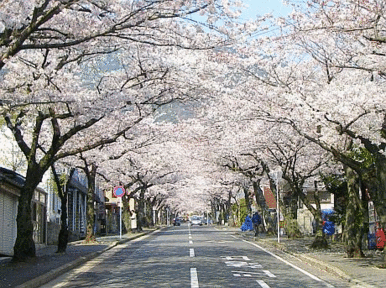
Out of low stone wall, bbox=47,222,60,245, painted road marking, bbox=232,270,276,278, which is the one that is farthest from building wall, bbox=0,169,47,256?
painted road marking, bbox=232,270,276,278

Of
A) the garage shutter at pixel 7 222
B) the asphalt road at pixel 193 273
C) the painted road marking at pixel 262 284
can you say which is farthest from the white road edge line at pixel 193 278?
the garage shutter at pixel 7 222

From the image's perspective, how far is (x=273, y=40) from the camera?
18109mm

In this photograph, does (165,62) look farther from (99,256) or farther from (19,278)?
(99,256)

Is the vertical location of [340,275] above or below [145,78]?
below

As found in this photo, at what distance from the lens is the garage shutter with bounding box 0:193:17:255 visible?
24353mm

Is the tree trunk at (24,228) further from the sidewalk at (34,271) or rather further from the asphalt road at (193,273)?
the asphalt road at (193,273)

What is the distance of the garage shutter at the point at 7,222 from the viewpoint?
24353mm

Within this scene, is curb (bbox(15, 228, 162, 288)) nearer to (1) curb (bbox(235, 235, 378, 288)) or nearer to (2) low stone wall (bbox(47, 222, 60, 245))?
(1) curb (bbox(235, 235, 378, 288))

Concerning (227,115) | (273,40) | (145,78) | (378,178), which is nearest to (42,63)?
(145,78)

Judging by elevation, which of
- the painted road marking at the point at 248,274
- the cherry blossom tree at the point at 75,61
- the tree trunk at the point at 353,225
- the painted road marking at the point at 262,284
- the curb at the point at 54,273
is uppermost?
the cherry blossom tree at the point at 75,61

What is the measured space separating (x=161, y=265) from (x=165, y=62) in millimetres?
6101

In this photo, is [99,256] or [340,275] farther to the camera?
[99,256]

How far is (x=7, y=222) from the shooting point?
25.2 metres

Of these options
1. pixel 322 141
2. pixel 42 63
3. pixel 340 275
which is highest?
pixel 42 63
